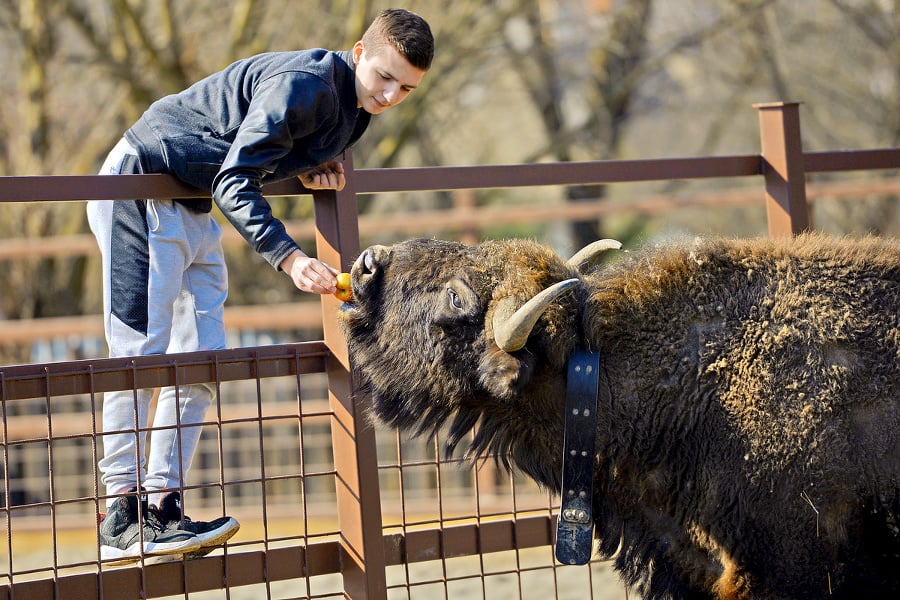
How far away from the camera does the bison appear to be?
3689mm

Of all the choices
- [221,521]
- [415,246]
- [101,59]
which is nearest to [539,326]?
[415,246]

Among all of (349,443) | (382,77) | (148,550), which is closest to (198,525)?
(148,550)

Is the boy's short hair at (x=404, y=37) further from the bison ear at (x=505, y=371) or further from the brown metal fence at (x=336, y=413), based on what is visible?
the bison ear at (x=505, y=371)

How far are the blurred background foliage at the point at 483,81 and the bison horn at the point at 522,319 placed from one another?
8292 mm

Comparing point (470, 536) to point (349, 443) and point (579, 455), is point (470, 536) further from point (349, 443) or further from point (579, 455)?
point (579, 455)

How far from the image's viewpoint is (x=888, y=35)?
14250 millimetres

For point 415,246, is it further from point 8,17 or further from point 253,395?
point 8,17

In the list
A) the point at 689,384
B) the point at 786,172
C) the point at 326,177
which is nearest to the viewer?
the point at 689,384

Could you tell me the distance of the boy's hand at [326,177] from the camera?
418 cm

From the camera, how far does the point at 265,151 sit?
12.4 feet

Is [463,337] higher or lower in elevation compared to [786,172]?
lower

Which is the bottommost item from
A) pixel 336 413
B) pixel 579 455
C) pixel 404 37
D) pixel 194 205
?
pixel 579 455

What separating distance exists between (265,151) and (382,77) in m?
0.56

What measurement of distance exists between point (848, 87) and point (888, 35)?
105 centimetres
